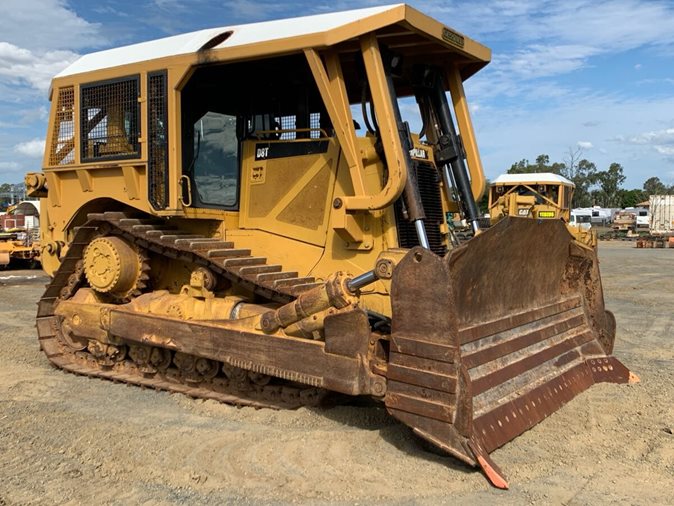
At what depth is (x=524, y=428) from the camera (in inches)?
168

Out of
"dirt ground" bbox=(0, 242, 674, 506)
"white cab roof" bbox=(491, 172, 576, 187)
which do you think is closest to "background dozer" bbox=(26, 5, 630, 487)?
"dirt ground" bbox=(0, 242, 674, 506)

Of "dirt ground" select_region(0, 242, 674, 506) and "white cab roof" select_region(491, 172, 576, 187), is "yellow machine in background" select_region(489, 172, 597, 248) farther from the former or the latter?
"dirt ground" select_region(0, 242, 674, 506)

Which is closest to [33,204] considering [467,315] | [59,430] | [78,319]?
[78,319]

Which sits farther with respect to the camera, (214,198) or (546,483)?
(214,198)

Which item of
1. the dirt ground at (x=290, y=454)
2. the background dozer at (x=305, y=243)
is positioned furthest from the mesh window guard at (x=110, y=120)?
the dirt ground at (x=290, y=454)

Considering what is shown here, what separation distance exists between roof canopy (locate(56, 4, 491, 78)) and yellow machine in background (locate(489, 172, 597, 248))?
44.0 feet

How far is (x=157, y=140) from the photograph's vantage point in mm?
5629

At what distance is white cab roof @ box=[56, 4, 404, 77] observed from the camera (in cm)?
478

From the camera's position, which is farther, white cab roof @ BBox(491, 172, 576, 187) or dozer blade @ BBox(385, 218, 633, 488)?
white cab roof @ BBox(491, 172, 576, 187)

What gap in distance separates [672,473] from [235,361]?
299cm

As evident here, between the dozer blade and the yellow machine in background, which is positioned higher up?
the yellow machine in background

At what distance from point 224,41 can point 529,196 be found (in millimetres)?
15868

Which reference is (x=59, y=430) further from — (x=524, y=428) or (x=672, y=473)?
(x=672, y=473)

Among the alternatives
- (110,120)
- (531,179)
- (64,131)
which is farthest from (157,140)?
(531,179)
